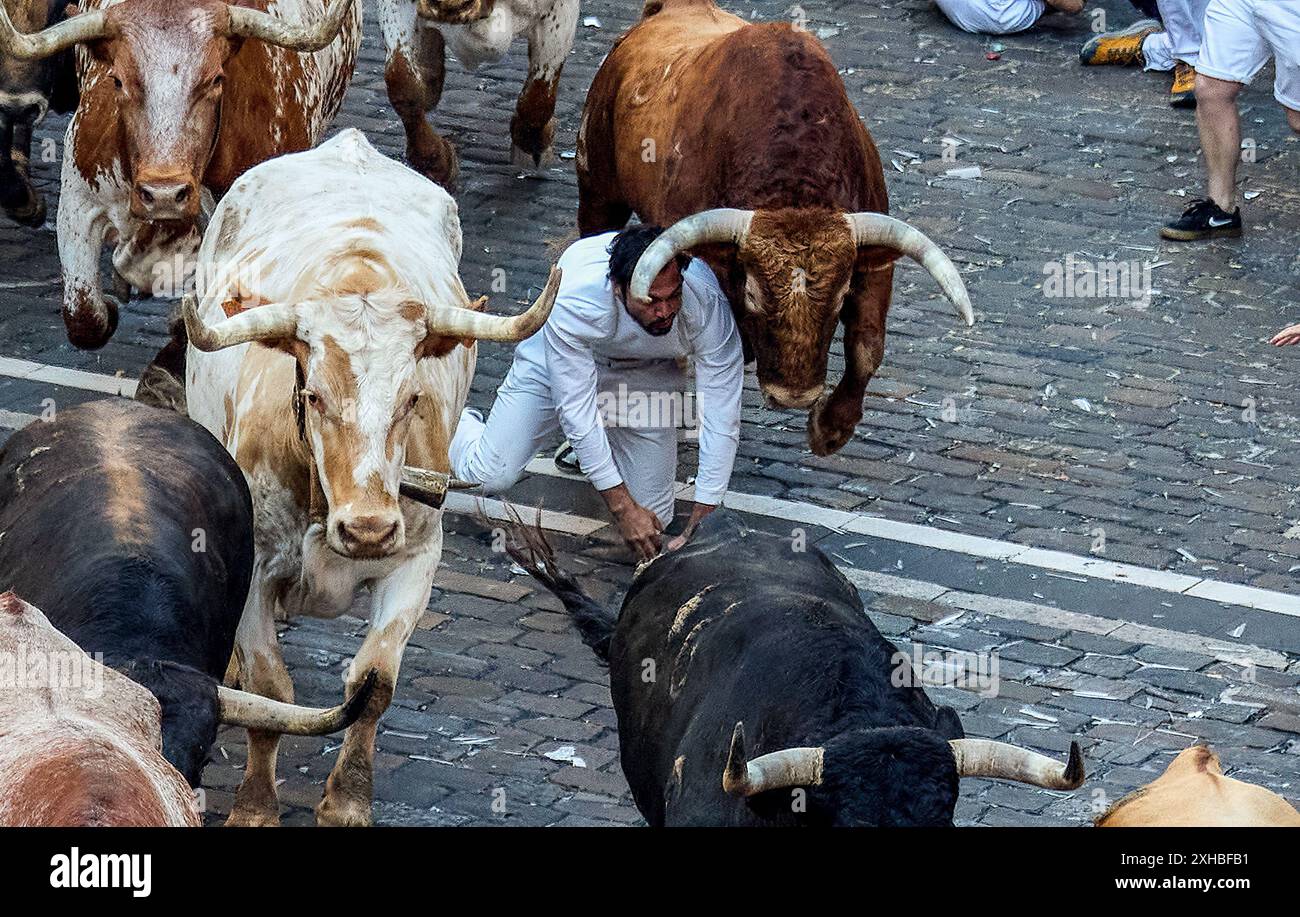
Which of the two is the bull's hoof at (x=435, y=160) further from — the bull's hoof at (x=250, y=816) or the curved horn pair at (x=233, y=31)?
the bull's hoof at (x=250, y=816)

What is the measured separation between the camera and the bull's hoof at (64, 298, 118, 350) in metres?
9.87

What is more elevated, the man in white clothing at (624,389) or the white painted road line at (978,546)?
the man in white clothing at (624,389)

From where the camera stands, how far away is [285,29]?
947cm

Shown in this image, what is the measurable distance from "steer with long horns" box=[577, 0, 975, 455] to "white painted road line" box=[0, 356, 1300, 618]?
0.36 meters

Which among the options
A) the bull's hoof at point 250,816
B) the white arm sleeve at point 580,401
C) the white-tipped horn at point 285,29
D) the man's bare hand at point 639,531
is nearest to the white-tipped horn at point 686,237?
the white arm sleeve at point 580,401

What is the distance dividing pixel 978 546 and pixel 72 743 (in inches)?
227

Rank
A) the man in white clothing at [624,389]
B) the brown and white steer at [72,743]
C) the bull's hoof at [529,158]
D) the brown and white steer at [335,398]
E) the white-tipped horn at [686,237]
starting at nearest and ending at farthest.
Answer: the brown and white steer at [72,743] < the brown and white steer at [335,398] < the white-tipped horn at [686,237] < the man in white clothing at [624,389] < the bull's hoof at [529,158]

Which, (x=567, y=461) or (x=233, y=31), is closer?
(x=233, y=31)

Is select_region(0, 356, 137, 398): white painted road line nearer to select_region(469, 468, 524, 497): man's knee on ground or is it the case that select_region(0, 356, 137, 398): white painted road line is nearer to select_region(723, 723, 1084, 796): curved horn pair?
select_region(469, 468, 524, 497): man's knee on ground

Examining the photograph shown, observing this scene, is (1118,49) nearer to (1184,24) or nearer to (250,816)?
(1184,24)

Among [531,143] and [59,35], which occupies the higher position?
[59,35]

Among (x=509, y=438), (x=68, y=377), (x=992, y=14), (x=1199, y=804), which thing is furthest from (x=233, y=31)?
(x=992, y=14)

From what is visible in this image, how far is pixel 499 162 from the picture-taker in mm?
13250

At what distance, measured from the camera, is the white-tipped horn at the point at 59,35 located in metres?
9.22
